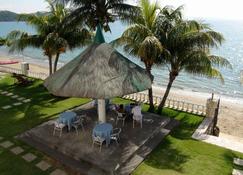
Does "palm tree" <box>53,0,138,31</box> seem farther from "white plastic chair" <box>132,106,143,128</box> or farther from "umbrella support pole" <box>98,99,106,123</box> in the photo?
"white plastic chair" <box>132,106,143,128</box>

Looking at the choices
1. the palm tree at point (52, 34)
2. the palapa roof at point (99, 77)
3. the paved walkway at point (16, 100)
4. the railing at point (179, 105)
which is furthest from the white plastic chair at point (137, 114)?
the paved walkway at point (16, 100)

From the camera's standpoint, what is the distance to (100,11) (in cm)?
1358

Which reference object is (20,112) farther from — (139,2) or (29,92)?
(139,2)

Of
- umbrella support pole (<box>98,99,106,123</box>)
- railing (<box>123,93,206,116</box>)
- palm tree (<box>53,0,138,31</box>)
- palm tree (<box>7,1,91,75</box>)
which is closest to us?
umbrella support pole (<box>98,99,106,123</box>)

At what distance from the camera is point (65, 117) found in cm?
1019

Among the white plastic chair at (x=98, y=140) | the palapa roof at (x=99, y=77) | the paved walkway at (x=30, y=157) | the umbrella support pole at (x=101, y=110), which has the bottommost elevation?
the paved walkway at (x=30, y=157)

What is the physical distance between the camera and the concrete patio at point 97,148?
8.29 metres

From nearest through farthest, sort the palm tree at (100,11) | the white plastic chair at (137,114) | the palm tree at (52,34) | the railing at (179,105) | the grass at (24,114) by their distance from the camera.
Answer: the grass at (24,114), the white plastic chair at (137,114), the palm tree at (100,11), the railing at (179,105), the palm tree at (52,34)

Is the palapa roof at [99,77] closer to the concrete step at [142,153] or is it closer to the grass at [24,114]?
the concrete step at [142,153]

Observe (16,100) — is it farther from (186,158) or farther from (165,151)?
(186,158)

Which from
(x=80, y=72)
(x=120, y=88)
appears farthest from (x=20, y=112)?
(x=120, y=88)

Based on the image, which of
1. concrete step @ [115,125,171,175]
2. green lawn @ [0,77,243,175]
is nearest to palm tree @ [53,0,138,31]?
green lawn @ [0,77,243,175]

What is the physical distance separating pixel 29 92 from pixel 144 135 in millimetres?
10555

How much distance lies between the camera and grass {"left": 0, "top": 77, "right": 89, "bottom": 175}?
8492 mm
